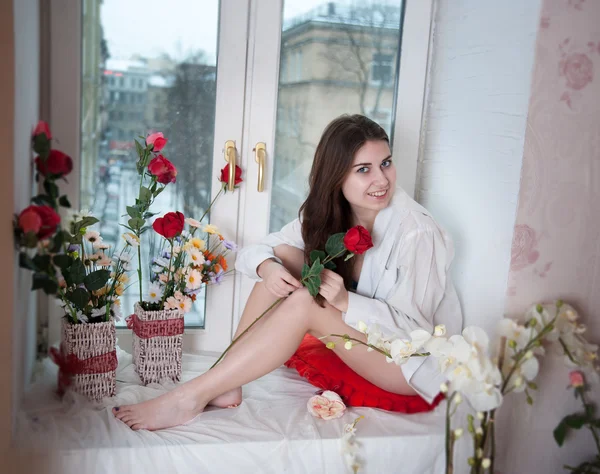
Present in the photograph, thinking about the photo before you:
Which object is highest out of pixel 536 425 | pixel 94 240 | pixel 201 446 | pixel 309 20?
pixel 309 20

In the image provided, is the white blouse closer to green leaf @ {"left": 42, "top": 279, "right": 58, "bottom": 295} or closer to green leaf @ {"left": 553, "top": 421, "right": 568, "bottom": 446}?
green leaf @ {"left": 553, "top": 421, "right": 568, "bottom": 446}

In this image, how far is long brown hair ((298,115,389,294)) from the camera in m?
1.58

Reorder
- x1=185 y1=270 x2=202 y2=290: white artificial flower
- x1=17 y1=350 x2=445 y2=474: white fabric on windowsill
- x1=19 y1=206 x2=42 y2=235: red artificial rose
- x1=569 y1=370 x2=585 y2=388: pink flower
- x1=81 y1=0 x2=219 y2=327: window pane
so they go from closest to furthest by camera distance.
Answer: x1=19 y1=206 x2=42 y2=235: red artificial rose → x1=569 y1=370 x2=585 y2=388: pink flower → x1=17 y1=350 x2=445 y2=474: white fabric on windowsill → x1=81 y1=0 x2=219 y2=327: window pane → x1=185 y1=270 x2=202 y2=290: white artificial flower

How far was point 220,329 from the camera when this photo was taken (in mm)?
1870

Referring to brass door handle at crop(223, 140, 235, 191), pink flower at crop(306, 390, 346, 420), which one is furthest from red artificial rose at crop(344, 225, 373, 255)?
brass door handle at crop(223, 140, 235, 191)

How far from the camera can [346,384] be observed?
5.31 ft

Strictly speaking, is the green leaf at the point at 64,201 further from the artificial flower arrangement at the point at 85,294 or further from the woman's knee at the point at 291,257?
the woman's knee at the point at 291,257

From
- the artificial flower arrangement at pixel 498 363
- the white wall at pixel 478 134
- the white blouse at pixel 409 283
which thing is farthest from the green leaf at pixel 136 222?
the white wall at pixel 478 134

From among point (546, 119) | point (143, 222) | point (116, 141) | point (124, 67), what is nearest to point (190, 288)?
point (143, 222)

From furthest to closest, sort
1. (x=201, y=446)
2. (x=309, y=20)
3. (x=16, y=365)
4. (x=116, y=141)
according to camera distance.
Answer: (x=309, y=20) → (x=116, y=141) → (x=201, y=446) → (x=16, y=365)

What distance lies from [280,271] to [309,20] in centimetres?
75

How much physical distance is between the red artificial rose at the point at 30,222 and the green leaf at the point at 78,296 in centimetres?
34

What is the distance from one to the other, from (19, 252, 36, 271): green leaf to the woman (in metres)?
0.48

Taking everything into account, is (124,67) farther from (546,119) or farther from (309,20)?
(546,119)
